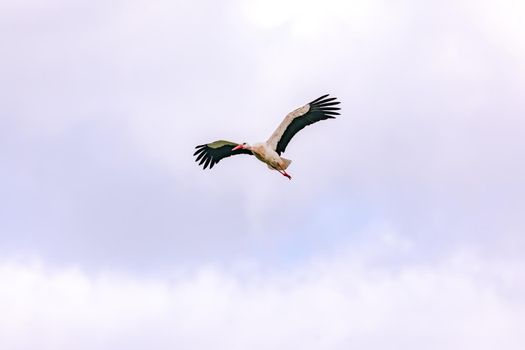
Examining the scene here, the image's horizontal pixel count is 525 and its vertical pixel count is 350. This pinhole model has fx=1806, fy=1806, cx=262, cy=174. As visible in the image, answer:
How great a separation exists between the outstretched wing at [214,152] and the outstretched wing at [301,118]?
297cm

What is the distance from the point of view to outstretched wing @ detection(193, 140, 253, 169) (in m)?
81.2

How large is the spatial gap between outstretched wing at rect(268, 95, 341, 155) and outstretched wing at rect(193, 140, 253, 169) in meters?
2.97

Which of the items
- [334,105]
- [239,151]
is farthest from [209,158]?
[334,105]

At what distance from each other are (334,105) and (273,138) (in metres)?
3.01

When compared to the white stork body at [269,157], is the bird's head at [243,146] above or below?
above

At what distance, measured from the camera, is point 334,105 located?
7850 cm

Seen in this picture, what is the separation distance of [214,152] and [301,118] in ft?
17.9

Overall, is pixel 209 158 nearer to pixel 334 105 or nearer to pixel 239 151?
pixel 239 151

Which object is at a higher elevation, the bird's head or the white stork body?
the bird's head

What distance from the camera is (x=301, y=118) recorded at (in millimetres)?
78438

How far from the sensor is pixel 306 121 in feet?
258

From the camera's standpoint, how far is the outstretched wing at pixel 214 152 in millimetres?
81250

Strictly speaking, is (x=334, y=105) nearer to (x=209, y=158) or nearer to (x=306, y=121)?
(x=306, y=121)

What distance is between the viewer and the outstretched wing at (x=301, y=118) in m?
78.2
